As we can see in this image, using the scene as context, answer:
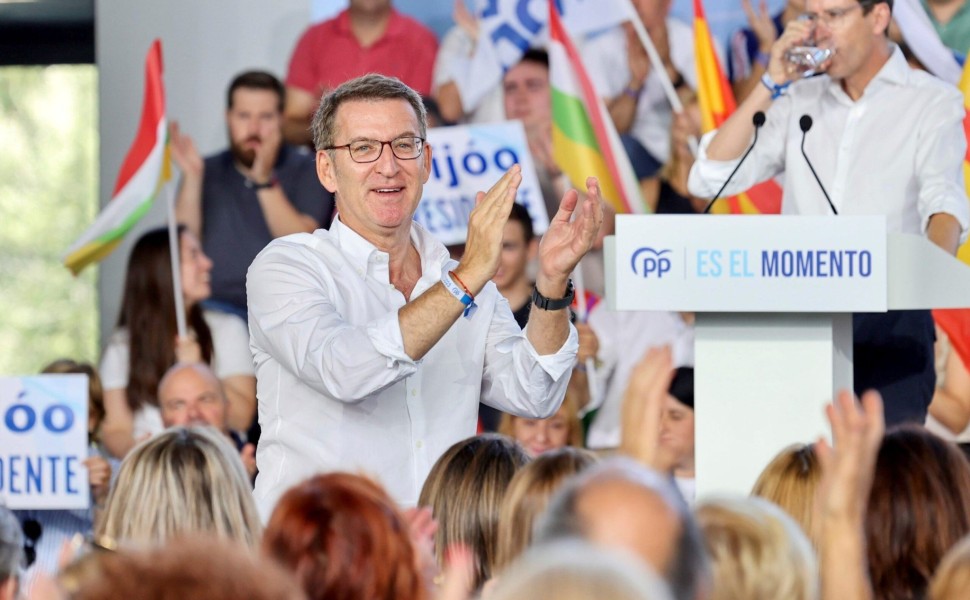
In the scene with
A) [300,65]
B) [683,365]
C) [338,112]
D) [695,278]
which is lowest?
[683,365]

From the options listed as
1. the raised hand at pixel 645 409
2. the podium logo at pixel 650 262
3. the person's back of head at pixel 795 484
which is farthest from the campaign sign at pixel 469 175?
the raised hand at pixel 645 409

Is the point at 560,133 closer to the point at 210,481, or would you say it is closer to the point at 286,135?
the point at 286,135

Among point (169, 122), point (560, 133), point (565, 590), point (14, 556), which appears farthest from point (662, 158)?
point (565, 590)

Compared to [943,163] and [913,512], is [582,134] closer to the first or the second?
[943,163]

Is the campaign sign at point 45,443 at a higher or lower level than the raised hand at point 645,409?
lower

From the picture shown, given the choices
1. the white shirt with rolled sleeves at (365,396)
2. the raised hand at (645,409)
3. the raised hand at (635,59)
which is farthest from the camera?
the raised hand at (635,59)

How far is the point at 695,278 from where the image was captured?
12.1 feet

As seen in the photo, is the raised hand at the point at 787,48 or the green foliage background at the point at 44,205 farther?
the green foliage background at the point at 44,205

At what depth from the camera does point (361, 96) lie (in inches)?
118

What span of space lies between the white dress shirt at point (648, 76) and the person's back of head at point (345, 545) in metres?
5.64

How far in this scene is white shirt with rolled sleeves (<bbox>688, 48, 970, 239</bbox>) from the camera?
190 inches

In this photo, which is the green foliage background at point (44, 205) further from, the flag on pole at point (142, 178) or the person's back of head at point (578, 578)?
the person's back of head at point (578, 578)

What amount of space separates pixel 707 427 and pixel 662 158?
3.53 metres

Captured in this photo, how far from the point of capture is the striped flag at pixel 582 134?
661 cm
